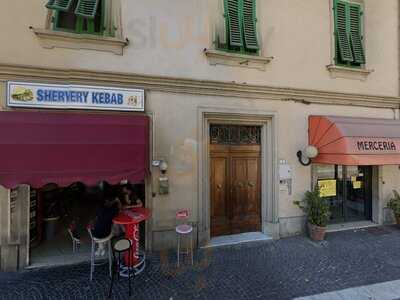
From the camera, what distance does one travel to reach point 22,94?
5.00 m

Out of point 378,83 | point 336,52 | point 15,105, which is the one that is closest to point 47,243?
point 15,105

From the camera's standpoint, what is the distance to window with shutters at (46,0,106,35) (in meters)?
5.29

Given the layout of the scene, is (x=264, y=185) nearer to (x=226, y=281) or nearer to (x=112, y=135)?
(x=226, y=281)

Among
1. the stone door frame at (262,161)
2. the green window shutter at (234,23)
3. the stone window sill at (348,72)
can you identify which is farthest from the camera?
the stone window sill at (348,72)

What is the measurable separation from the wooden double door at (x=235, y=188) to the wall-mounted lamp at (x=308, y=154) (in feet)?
3.38

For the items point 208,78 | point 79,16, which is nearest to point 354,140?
point 208,78

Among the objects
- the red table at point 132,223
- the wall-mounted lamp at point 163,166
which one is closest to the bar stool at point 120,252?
the red table at point 132,223

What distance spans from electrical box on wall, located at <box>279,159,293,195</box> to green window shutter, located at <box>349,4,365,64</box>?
3.53 m

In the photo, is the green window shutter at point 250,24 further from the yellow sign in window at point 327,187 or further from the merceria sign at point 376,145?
the yellow sign in window at point 327,187

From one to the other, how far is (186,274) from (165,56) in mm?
4375

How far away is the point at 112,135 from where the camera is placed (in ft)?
16.4

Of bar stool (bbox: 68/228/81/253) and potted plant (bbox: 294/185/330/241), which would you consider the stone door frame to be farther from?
bar stool (bbox: 68/228/81/253)

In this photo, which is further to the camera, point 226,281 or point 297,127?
point 297,127

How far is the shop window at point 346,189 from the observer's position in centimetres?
742
